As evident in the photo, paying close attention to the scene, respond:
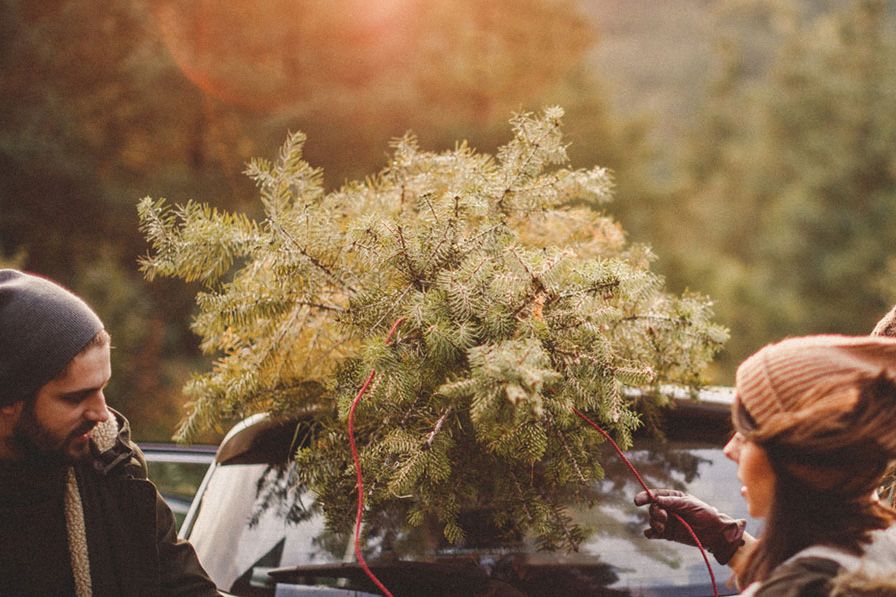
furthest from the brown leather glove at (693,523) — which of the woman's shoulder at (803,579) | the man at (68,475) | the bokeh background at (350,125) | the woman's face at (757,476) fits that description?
the bokeh background at (350,125)

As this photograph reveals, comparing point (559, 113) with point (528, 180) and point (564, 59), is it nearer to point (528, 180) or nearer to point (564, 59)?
point (528, 180)

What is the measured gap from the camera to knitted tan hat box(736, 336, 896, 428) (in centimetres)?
142

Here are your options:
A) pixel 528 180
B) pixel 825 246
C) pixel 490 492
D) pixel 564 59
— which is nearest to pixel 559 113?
pixel 528 180

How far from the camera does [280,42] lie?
16.0 m

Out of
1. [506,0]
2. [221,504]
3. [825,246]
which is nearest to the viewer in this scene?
[221,504]

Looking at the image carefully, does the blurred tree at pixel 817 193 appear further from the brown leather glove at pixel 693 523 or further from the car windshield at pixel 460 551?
the brown leather glove at pixel 693 523

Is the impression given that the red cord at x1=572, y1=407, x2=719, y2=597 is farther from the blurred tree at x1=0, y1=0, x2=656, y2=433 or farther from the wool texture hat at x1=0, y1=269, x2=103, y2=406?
the blurred tree at x1=0, y1=0, x2=656, y2=433

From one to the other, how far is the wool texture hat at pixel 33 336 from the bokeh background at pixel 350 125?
783 centimetres

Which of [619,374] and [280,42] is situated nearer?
[619,374]

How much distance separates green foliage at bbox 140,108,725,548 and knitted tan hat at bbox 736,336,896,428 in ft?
1.30

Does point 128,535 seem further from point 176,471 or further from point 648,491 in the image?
point 176,471

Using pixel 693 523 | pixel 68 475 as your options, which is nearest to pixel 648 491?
pixel 693 523

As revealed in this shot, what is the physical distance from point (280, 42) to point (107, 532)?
50.4ft

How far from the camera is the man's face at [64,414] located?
180 cm
